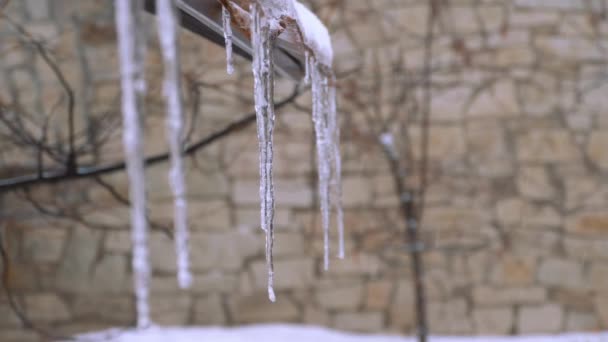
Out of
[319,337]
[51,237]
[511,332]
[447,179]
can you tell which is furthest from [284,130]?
[511,332]

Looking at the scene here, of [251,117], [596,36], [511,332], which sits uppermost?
[596,36]

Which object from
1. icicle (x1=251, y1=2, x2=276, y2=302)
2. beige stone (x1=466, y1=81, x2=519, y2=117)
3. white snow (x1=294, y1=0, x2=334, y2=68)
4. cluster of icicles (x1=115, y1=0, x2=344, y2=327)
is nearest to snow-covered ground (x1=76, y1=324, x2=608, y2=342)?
beige stone (x1=466, y1=81, x2=519, y2=117)

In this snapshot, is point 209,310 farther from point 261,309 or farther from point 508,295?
point 508,295

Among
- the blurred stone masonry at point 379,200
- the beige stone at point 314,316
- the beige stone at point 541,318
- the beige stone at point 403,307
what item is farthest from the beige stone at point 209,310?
the beige stone at point 541,318

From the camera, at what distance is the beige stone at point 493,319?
127 inches

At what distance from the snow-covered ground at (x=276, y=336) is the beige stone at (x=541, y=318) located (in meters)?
0.04

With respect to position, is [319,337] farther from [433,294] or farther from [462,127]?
[462,127]

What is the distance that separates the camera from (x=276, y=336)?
3203 millimetres

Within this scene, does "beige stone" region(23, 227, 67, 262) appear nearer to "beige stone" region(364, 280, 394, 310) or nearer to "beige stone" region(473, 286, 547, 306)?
"beige stone" region(364, 280, 394, 310)

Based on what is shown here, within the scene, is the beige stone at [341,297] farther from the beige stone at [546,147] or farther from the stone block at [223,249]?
the beige stone at [546,147]

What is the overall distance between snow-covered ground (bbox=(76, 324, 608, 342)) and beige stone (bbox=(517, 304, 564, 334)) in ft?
0.13

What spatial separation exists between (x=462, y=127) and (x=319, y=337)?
4.27 feet

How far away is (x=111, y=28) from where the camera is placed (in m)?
3.25

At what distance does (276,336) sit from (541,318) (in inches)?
53.5
